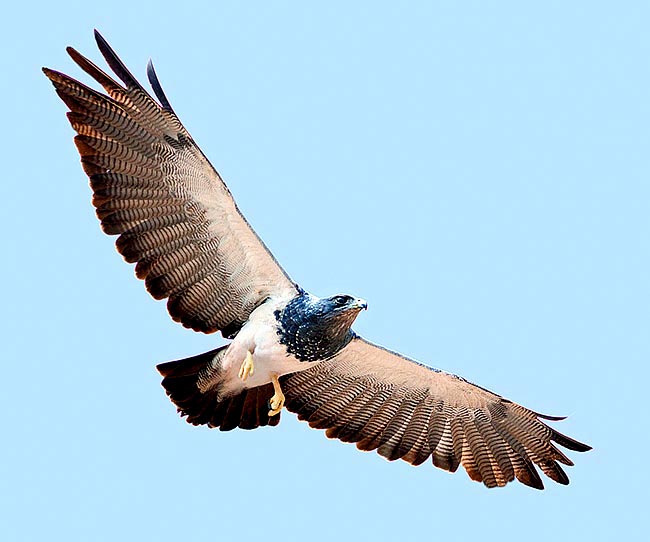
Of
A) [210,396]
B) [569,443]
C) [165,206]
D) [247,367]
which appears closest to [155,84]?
[165,206]

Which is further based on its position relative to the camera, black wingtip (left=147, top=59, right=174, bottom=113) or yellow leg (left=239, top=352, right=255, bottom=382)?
yellow leg (left=239, top=352, right=255, bottom=382)

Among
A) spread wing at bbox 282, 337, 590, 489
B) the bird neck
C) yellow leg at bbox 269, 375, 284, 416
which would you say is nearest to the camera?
the bird neck

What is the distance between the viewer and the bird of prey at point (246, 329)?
1508 centimetres

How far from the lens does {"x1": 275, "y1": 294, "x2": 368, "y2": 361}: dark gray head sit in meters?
15.3

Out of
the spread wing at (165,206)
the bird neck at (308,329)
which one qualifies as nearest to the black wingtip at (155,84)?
the spread wing at (165,206)

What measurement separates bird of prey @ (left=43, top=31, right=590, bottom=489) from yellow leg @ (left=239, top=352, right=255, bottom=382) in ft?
0.05

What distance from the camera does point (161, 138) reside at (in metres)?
15.2

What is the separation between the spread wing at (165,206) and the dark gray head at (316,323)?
1.34ft

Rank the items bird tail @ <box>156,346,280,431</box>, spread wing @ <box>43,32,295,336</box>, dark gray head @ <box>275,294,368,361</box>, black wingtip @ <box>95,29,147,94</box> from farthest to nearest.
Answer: bird tail @ <box>156,346,280,431</box>, dark gray head @ <box>275,294,368,361</box>, spread wing @ <box>43,32,295,336</box>, black wingtip @ <box>95,29,147,94</box>

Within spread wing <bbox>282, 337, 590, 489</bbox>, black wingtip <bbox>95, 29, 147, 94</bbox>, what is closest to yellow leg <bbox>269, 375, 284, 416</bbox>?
spread wing <bbox>282, 337, 590, 489</bbox>

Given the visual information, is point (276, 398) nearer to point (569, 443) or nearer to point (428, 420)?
point (428, 420)

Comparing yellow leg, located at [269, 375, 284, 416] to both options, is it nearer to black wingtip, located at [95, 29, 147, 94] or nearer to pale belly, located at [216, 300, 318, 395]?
pale belly, located at [216, 300, 318, 395]

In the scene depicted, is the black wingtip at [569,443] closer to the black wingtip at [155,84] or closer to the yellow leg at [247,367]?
the yellow leg at [247,367]

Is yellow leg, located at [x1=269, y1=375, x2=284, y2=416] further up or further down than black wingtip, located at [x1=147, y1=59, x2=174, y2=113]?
further down
